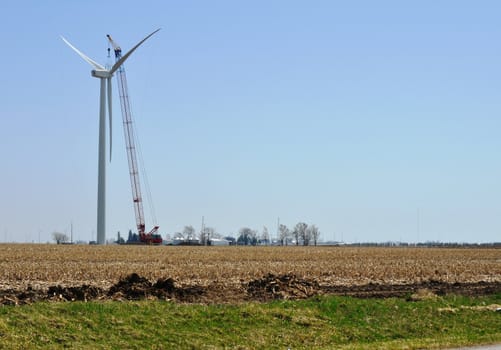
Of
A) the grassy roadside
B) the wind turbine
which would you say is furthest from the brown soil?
the wind turbine

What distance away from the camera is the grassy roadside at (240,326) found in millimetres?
17250

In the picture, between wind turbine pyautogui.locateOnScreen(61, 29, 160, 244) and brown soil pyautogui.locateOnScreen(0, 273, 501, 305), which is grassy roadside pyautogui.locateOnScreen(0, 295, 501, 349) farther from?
wind turbine pyautogui.locateOnScreen(61, 29, 160, 244)

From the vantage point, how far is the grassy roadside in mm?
17250

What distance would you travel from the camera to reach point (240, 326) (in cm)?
1931

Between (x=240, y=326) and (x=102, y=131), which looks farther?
(x=102, y=131)

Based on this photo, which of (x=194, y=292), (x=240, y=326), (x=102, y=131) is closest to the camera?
(x=240, y=326)

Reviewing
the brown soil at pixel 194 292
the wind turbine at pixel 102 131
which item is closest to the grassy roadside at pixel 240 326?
the brown soil at pixel 194 292

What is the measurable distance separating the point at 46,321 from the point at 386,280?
80.3 feet

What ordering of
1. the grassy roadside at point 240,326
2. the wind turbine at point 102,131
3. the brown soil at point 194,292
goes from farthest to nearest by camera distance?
the wind turbine at point 102,131
the brown soil at point 194,292
the grassy roadside at point 240,326

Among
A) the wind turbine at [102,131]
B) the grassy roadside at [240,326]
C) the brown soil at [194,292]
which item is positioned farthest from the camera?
the wind turbine at [102,131]

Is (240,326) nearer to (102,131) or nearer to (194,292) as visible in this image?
(194,292)

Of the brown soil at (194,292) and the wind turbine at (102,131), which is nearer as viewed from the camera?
the brown soil at (194,292)

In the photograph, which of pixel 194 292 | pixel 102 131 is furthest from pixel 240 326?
pixel 102 131

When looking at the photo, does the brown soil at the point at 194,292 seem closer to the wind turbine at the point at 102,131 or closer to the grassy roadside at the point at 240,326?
the grassy roadside at the point at 240,326
